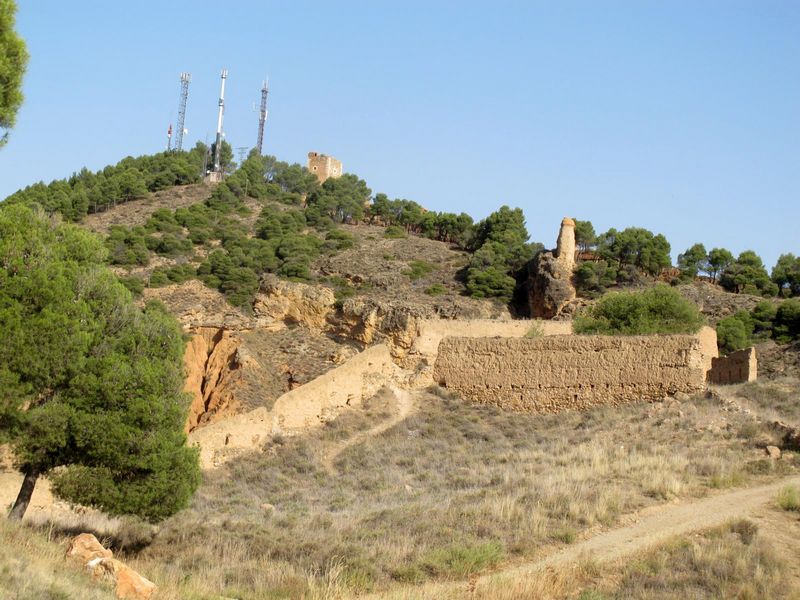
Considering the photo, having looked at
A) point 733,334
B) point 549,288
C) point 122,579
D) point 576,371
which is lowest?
point 122,579

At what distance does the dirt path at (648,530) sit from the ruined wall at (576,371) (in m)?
7.53

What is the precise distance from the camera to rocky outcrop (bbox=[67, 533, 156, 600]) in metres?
10.2

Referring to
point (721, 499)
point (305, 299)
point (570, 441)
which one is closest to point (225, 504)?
point (570, 441)

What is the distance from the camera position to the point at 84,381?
12.5 m

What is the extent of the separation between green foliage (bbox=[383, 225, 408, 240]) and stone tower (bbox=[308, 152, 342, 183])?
2054cm

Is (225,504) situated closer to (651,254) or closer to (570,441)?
(570,441)

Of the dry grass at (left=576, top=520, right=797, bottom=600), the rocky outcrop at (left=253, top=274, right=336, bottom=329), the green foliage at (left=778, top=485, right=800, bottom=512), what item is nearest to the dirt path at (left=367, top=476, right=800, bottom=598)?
the green foliage at (left=778, top=485, right=800, bottom=512)

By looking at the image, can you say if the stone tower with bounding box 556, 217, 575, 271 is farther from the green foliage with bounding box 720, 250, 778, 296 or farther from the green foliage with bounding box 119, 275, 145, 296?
the green foliage with bounding box 119, 275, 145, 296

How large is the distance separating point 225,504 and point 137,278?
2401cm

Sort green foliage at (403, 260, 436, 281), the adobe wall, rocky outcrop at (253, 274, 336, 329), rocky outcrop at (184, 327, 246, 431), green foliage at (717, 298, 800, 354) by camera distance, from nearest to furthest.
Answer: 1. the adobe wall
2. rocky outcrop at (184, 327, 246, 431)
3. rocky outcrop at (253, 274, 336, 329)
4. green foliage at (717, 298, 800, 354)
5. green foliage at (403, 260, 436, 281)

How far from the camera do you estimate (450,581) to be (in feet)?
37.8

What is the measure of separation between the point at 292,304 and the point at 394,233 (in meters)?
23.4

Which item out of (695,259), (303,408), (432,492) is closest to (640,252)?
(695,259)

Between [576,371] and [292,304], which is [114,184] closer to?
[292,304]
